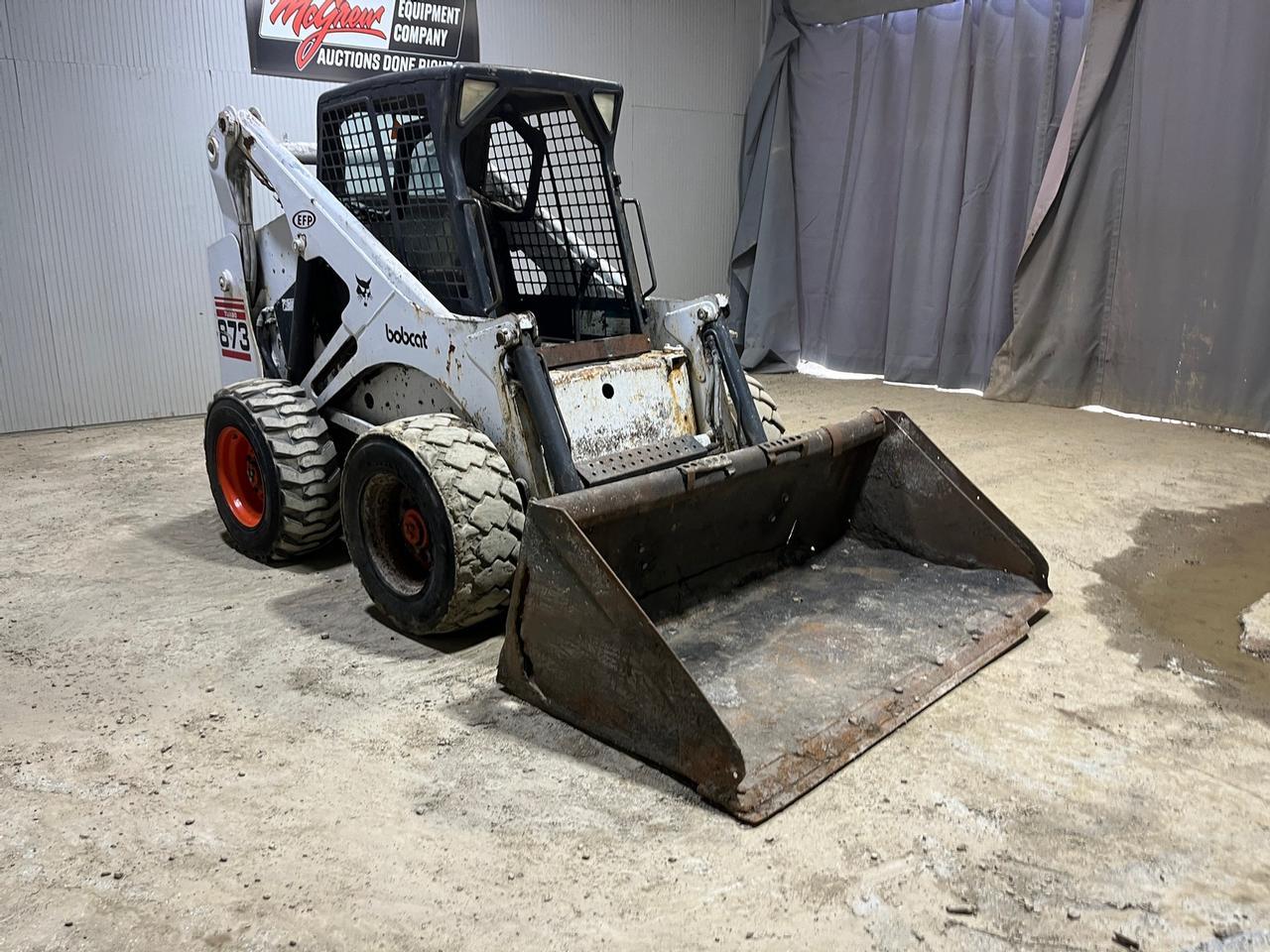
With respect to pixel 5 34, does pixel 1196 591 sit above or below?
below

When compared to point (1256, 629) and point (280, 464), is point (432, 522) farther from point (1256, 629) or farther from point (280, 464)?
point (1256, 629)

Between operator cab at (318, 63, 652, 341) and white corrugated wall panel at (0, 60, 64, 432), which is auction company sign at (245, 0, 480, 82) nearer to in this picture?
white corrugated wall panel at (0, 60, 64, 432)

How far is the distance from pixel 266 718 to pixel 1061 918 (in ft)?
6.46

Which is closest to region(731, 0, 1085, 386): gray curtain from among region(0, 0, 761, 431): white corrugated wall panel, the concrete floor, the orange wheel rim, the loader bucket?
region(0, 0, 761, 431): white corrugated wall panel

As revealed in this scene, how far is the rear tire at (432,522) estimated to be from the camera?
3066mm

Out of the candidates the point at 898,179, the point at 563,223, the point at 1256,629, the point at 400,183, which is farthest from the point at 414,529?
the point at 898,179

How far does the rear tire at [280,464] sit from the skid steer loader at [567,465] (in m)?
0.01

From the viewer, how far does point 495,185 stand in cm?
410

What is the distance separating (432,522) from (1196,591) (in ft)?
9.01

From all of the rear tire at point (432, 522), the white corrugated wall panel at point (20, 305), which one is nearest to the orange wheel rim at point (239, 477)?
the rear tire at point (432, 522)

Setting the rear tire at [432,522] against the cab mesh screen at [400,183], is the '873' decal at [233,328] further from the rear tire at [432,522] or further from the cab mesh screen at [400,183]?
the rear tire at [432,522]

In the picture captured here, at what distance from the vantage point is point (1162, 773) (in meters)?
2.58

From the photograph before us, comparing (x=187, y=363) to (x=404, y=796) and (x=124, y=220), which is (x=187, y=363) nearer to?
(x=124, y=220)

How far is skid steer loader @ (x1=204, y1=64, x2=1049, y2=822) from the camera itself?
268 centimetres
